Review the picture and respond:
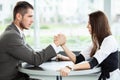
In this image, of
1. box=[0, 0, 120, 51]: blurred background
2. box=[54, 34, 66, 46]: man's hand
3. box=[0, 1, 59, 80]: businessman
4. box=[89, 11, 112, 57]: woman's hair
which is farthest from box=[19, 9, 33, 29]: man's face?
box=[0, 0, 120, 51]: blurred background

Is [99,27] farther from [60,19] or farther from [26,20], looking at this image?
[60,19]

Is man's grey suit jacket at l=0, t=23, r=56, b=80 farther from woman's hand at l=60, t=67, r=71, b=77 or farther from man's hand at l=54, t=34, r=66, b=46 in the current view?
Answer: woman's hand at l=60, t=67, r=71, b=77

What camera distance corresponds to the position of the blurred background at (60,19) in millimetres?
3604

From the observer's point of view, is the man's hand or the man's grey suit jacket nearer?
the man's grey suit jacket

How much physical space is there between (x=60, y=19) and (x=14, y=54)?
1659mm

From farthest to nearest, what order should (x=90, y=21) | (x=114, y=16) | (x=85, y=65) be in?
(x=114, y=16), (x=90, y=21), (x=85, y=65)

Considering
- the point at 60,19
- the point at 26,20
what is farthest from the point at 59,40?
the point at 60,19

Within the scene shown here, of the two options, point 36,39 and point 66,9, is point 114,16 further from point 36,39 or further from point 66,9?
point 36,39

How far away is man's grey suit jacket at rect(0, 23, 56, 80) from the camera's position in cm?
Answer: 210

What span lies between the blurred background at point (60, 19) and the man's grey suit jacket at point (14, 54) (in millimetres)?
1464

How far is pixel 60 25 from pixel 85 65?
167 cm

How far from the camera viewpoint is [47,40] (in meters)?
3.71

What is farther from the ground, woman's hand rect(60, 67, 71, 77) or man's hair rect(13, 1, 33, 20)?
man's hair rect(13, 1, 33, 20)

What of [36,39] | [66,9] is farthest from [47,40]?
[66,9]
